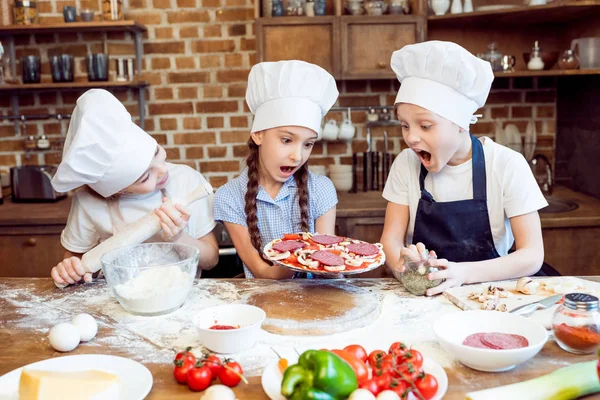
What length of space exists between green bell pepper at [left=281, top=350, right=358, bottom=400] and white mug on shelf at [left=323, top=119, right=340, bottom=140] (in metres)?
2.43

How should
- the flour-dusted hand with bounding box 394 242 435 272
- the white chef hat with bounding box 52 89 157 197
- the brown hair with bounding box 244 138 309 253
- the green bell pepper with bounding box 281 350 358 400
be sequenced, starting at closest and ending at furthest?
the green bell pepper with bounding box 281 350 358 400, the flour-dusted hand with bounding box 394 242 435 272, the white chef hat with bounding box 52 89 157 197, the brown hair with bounding box 244 138 309 253

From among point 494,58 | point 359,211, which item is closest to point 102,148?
point 359,211

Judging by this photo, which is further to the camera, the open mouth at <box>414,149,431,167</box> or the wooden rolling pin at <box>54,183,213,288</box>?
the open mouth at <box>414,149,431,167</box>

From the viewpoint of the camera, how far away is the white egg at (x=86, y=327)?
1.31 m

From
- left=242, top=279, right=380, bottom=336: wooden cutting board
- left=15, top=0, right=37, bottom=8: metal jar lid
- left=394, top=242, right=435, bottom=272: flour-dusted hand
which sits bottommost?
left=242, top=279, right=380, bottom=336: wooden cutting board

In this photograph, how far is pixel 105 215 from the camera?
79.7 inches

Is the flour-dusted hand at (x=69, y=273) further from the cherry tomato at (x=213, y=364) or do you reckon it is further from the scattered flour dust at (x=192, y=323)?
the cherry tomato at (x=213, y=364)

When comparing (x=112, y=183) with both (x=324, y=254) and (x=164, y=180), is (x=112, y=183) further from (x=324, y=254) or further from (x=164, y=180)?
(x=324, y=254)

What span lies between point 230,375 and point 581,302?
0.67 meters

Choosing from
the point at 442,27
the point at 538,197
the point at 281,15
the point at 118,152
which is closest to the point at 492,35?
the point at 442,27

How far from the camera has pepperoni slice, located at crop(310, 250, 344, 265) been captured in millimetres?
1505

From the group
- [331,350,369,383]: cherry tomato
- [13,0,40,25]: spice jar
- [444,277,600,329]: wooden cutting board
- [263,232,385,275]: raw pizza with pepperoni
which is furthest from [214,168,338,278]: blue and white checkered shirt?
[13,0,40,25]: spice jar

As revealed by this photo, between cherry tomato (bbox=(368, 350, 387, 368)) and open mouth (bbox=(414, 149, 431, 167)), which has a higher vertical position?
open mouth (bbox=(414, 149, 431, 167))

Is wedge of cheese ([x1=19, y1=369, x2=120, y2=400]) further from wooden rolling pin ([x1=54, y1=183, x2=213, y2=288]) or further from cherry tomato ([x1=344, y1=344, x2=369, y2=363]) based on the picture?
wooden rolling pin ([x1=54, y1=183, x2=213, y2=288])
